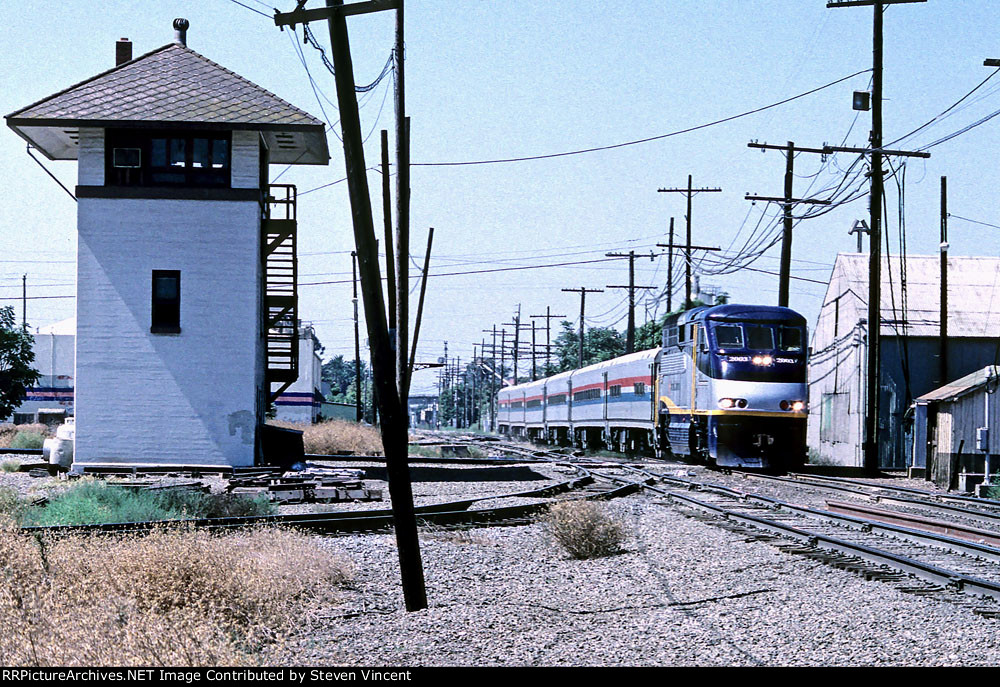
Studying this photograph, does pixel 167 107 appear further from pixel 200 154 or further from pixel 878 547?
pixel 878 547

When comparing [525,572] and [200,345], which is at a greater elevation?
[200,345]

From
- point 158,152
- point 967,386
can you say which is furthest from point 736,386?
point 158,152

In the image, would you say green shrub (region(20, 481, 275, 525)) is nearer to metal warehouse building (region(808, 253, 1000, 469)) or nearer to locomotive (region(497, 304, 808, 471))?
locomotive (region(497, 304, 808, 471))

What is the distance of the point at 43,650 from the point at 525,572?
581 cm

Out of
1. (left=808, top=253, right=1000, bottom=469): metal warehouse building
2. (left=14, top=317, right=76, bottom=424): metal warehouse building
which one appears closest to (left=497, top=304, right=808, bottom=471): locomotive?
(left=808, top=253, right=1000, bottom=469): metal warehouse building

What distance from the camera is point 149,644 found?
246 inches

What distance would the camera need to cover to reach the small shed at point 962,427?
23875mm

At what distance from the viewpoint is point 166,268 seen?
24812 millimetres

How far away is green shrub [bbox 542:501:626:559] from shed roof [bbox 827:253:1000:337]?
2589 centimetres

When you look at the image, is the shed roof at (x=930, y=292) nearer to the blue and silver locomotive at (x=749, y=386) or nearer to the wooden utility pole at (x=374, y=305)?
the blue and silver locomotive at (x=749, y=386)
